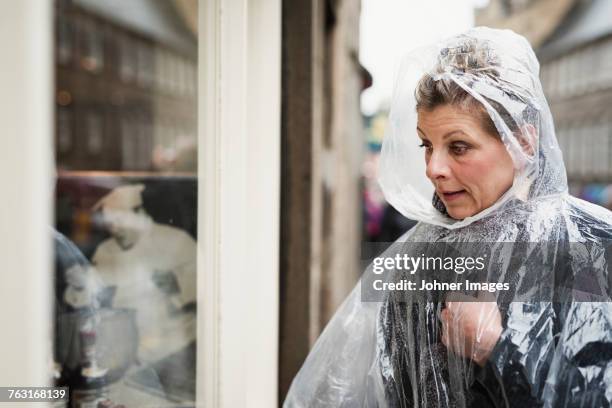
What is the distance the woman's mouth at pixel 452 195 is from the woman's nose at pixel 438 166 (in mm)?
58

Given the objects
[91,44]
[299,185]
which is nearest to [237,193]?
[299,185]

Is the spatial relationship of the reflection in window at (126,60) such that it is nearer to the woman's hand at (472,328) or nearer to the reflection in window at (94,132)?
the reflection in window at (94,132)

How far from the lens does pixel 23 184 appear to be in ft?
3.25

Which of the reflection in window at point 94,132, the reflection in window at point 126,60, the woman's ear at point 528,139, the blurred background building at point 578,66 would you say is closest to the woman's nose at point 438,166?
the woman's ear at point 528,139

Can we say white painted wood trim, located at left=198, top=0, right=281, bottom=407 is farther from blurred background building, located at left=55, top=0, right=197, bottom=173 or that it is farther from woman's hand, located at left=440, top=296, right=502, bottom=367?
woman's hand, located at left=440, top=296, right=502, bottom=367

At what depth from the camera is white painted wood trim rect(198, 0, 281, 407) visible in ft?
6.14

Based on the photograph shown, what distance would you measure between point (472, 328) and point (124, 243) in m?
1.73

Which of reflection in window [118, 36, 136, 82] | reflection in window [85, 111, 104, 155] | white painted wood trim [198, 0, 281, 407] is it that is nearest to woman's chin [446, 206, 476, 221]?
white painted wood trim [198, 0, 281, 407]

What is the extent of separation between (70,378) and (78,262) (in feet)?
1.46

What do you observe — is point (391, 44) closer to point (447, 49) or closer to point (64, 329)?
point (447, 49)

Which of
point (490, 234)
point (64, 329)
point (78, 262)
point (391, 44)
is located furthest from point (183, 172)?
point (490, 234)

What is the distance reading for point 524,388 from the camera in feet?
3.96

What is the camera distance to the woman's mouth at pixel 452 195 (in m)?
1.46

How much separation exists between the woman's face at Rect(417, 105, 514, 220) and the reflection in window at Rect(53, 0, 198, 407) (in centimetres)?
113
